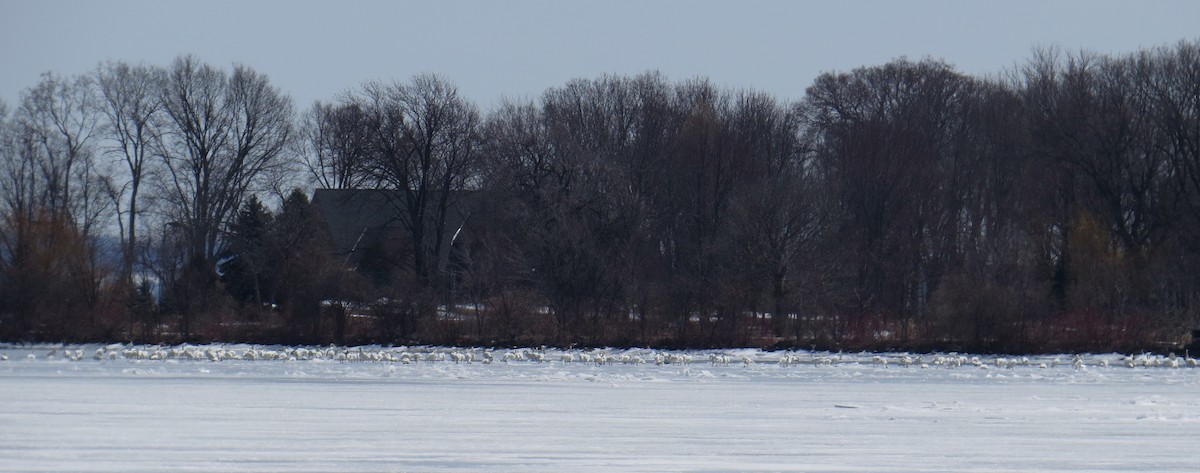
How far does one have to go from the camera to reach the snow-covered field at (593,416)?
11523 mm

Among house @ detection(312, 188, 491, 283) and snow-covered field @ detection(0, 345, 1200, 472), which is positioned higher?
house @ detection(312, 188, 491, 283)

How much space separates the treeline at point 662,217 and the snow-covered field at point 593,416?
21.1ft

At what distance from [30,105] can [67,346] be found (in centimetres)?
2445

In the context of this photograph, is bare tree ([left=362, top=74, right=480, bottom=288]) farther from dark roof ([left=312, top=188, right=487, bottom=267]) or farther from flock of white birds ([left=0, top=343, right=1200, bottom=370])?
flock of white birds ([left=0, top=343, right=1200, bottom=370])

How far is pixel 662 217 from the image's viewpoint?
47.3 m

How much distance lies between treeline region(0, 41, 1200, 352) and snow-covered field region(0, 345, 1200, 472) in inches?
253

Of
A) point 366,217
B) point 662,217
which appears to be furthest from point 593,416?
point 366,217

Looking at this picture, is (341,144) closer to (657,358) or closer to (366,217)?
(366,217)

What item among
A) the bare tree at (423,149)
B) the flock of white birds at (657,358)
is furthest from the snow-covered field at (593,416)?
the bare tree at (423,149)

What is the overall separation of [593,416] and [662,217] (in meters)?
32.4

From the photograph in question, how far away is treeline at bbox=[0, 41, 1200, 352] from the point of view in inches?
1240

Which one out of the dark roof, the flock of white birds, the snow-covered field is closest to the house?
the dark roof

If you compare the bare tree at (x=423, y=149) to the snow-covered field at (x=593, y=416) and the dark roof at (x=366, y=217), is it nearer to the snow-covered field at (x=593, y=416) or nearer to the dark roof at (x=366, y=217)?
the dark roof at (x=366, y=217)

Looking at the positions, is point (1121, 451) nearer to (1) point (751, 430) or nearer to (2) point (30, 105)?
(1) point (751, 430)
